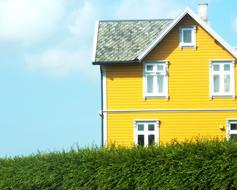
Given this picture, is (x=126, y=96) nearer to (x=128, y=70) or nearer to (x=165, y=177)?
(x=128, y=70)

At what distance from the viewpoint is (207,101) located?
39281mm

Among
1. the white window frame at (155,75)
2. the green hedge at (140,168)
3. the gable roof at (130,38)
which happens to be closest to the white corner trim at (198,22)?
the gable roof at (130,38)

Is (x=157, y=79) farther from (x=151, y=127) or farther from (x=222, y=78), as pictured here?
(x=222, y=78)

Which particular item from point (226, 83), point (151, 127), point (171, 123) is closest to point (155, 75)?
point (171, 123)

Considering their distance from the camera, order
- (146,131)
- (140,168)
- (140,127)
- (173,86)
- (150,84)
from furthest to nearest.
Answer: (150,84) → (173,86) → (140,127) → (146,131) → (140,168)

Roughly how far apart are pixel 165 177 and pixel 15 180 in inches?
315

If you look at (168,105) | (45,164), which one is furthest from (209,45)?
(45,164)

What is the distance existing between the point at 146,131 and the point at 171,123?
148 cm

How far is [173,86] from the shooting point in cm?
3938

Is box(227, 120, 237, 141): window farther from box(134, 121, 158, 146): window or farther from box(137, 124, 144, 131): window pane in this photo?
box(137, 124, 144, 131): window pane

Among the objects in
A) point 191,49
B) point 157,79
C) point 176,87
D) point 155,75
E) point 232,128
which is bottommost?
point 232,128

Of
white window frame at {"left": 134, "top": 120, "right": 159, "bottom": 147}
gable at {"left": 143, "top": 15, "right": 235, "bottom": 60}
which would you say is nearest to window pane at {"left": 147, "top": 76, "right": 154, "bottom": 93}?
gable at {"left": 143, "top": 15, "right": 235, "bottom": 60}

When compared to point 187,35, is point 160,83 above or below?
below

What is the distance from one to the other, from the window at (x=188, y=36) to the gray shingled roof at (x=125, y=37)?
2.05 meters
